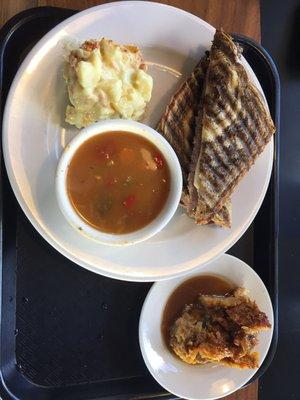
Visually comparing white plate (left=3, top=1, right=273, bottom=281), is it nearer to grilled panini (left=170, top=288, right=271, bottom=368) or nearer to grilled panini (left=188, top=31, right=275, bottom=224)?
grilled panini (left=188, top=31, right=275, bottom=224)

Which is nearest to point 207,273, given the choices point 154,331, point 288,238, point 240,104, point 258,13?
point 154,331

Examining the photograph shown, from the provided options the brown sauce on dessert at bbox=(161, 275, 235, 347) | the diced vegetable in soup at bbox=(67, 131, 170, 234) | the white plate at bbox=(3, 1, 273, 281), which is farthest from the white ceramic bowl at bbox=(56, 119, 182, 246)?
the brown sauce on dessert at bbox=(161, 275, 235, 347)

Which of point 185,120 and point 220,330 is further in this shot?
point 220,330

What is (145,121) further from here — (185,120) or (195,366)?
(195,366)

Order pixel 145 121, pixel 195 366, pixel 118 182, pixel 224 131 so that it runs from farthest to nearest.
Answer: pixel 195 366, pixel 145 121, pixel 224 131, pixel 118 182

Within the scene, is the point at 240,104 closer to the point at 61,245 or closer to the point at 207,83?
the point at 207,83

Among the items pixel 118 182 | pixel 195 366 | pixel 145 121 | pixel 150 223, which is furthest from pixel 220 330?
pixel 145 121
